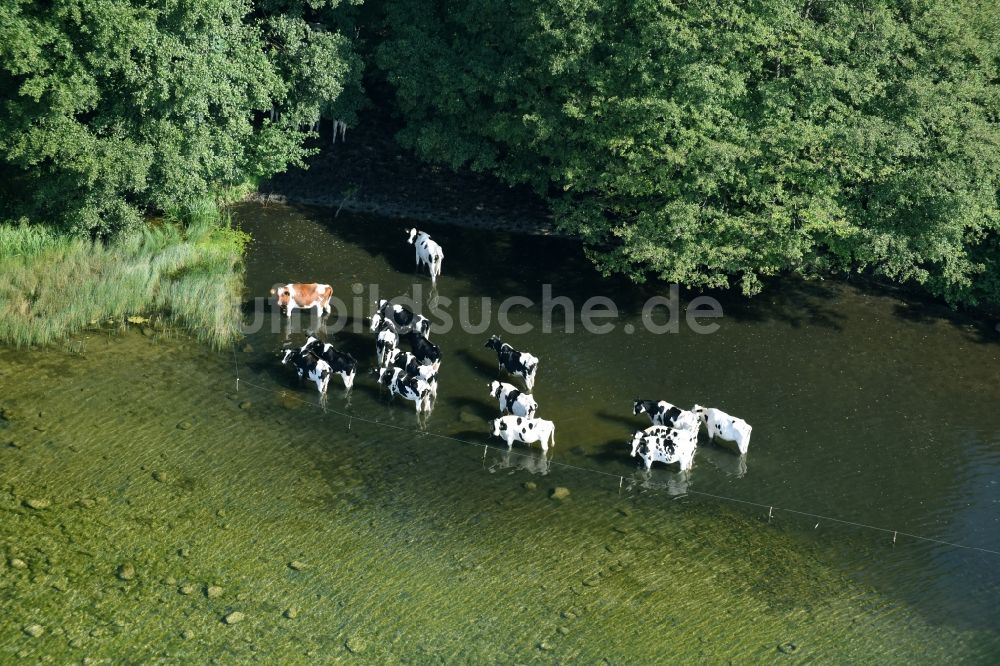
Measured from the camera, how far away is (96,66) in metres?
30.7

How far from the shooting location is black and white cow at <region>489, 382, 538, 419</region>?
2719 centimetres

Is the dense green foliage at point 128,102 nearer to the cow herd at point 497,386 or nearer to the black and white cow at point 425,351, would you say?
the cow herd at point 497,386

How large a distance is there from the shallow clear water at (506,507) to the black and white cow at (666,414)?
71 centimetres

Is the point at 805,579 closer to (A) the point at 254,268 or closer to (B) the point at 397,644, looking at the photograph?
(B) the point at 397,644

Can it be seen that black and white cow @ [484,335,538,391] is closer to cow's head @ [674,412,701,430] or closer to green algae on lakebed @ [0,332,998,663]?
green algae on lakebed @ [0,332,998,663]

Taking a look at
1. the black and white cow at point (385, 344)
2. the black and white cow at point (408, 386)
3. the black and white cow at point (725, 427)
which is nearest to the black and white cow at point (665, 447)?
the black and white cow at point (725, 427)

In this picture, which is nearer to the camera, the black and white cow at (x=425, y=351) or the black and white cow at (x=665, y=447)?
the black and white cow at (x=665, y=447)

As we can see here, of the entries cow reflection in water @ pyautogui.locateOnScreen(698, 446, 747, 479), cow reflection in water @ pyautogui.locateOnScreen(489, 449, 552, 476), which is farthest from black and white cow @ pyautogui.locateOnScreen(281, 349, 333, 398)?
cow reflection in water @ pyautogui.locateOnScreen(698, 446, 747, 479)

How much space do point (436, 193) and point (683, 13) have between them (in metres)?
11.2

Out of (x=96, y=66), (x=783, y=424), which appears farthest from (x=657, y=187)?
(x=96, y=66)

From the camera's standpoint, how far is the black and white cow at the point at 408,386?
2764cm

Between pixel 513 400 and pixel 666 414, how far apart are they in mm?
3757

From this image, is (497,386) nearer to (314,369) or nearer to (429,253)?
(314,369)

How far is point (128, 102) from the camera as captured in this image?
105 feet
